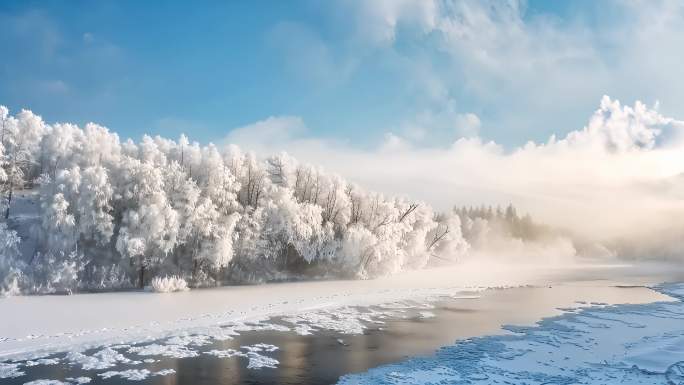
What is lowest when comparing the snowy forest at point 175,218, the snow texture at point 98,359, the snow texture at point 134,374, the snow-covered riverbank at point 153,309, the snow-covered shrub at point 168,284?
the snow texture at point 134,374

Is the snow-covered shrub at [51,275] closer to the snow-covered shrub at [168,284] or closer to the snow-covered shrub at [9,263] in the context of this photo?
the snow-covered shrub at [9,263]

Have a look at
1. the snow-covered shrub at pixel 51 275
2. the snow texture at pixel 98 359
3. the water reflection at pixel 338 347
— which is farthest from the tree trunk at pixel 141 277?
the snow texture at pixel 98 359

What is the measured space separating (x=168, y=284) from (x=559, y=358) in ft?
120

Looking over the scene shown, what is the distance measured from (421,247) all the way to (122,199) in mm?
48719

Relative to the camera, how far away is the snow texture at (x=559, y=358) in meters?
21.2

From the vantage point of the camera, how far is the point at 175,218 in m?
51.7

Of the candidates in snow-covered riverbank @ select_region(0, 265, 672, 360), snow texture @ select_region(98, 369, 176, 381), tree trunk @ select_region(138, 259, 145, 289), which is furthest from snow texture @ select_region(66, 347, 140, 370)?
tree trunk @ select_region(138, 259, 145, 289)

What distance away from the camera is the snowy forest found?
48.3 m

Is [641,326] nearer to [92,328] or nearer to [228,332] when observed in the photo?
[228,332]

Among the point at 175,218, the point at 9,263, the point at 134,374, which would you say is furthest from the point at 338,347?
the point at 9,263

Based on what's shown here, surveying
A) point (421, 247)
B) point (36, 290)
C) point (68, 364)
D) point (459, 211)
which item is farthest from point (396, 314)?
point (459, 211)

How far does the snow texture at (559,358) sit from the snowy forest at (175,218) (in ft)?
113

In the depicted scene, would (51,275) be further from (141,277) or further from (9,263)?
(141,277)

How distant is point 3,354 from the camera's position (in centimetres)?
2252
